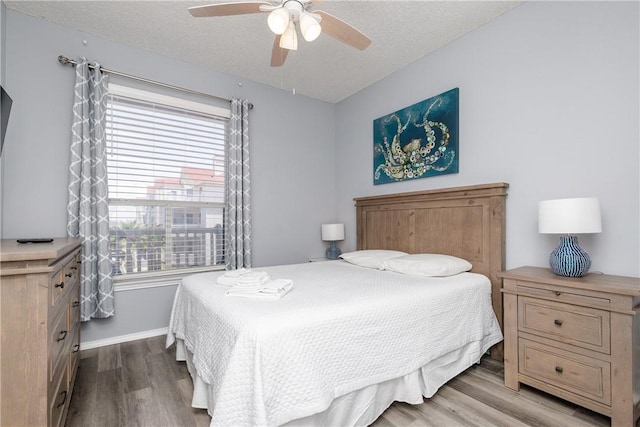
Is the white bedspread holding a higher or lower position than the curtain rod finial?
lower

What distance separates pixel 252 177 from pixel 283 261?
1.12 metres

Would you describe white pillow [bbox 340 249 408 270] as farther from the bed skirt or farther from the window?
the window

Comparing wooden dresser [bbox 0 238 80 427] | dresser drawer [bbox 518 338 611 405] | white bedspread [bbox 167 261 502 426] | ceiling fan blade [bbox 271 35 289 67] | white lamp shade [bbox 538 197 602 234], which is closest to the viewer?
wooden dresser [bbox 0 238 80 427]

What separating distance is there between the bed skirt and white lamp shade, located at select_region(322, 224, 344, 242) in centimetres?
201

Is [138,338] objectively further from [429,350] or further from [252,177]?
[429,350]

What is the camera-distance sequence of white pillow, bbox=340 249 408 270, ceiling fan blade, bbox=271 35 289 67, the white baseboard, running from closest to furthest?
ceiling fan blade, bbox=271 35 289 67 < the white baseboard < white pillow, bbox=340 249 408 270

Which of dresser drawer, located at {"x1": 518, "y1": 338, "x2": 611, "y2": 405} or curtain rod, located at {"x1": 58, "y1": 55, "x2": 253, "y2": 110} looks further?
curtain rod, located at {"x1": 58, "y1": 55, "x2": 253, "y2": 110}

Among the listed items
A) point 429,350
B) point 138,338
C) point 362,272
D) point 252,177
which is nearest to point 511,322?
point 429,350

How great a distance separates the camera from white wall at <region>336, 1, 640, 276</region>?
184 cm

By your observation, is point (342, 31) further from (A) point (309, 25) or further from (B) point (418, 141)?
(B) point (418, 141)

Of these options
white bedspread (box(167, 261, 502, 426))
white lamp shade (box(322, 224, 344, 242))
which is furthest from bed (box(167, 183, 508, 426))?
white lamp shade (box(322, 224, 344, 242))

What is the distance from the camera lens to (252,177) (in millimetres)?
3527

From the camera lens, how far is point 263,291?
5.54 feet

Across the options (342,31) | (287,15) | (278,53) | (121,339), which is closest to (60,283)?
(121,339)
